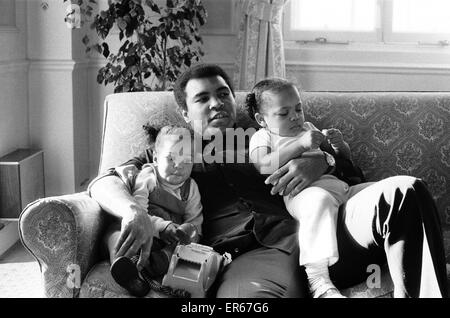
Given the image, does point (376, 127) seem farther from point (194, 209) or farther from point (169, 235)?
point (169, 235)

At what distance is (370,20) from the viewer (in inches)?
149

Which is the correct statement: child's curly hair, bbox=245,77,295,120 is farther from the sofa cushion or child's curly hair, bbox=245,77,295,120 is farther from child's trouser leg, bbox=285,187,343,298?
the sofa cushion

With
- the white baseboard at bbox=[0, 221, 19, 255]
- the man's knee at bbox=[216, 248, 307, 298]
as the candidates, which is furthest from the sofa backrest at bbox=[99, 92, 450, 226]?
the white baseboard at bbox=[0, 221, 19, 255]

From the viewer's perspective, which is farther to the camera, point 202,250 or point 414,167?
point 414,167

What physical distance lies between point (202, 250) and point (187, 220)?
0.79 ft

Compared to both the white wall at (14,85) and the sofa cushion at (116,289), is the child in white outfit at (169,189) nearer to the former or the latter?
the sofa cushion at (116,289)

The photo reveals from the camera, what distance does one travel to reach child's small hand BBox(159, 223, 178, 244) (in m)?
1.61

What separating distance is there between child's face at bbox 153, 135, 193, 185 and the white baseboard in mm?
1537

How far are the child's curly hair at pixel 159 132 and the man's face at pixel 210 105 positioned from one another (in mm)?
80

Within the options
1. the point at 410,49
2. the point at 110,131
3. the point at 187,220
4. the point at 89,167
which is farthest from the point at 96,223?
the point at 410,49

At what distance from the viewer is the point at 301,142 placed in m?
1.82

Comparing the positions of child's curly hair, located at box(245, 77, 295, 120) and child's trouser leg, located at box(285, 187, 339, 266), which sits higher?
child's curly hair, located at box(245, 77, 295, 120)

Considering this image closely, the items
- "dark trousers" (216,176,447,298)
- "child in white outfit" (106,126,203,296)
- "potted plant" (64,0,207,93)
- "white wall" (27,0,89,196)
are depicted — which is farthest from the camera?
"white wall" (27,0,89,196)
